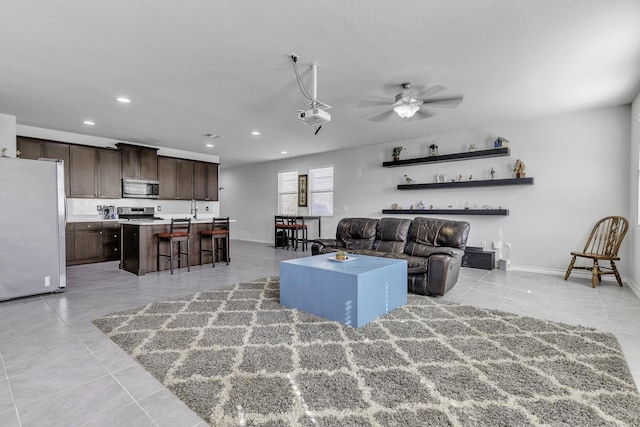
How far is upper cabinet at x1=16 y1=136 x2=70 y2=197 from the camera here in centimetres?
577

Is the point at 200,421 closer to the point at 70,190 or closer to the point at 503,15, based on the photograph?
the point at 503,15

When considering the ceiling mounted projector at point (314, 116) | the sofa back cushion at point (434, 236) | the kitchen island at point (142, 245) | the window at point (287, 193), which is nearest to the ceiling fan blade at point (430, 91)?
the ceiling mounted projector at point (314, 116)

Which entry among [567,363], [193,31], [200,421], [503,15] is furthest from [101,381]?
[503,15]

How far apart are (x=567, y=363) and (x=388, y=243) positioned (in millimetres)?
2974

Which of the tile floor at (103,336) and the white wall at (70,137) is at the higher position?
the white wall at (70,137)

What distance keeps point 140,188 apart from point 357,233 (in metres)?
5.16

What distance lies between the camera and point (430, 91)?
12.8ft

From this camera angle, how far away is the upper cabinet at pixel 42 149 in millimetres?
5770

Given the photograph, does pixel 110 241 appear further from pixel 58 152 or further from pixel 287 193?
pixel 287 193

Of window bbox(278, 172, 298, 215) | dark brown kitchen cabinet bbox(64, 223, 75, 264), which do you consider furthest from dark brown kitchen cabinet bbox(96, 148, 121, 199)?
window bbox(278, 172, 298, 215)

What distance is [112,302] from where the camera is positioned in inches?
142

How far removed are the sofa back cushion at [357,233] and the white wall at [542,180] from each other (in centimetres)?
207

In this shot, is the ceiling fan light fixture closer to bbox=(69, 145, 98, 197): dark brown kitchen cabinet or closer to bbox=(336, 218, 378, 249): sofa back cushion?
bbox=(336, 218, 378, 249): sofa back cushion

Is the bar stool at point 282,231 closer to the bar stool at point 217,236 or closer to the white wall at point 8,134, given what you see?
the bar stool at point 217,236
